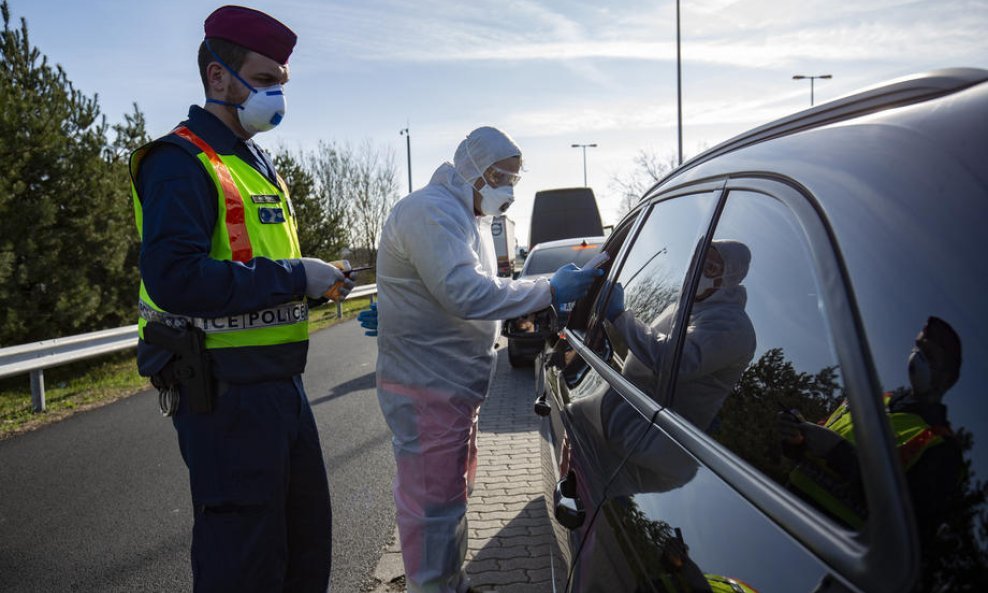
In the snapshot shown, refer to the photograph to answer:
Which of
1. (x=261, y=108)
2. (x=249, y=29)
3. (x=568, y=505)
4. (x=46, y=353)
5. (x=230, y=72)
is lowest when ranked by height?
(x=46, y=353)

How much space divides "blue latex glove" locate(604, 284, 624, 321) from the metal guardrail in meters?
4.78

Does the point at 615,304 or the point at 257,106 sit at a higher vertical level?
the point at 257,106

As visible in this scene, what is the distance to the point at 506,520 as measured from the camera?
4191 mm

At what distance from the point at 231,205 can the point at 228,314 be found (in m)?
0.33

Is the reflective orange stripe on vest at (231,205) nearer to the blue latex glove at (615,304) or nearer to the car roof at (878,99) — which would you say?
the blue latex glove at (615,304)

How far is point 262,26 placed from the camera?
2350mm

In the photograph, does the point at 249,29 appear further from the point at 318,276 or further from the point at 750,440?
the point at 750,440

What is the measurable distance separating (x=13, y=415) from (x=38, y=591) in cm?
520

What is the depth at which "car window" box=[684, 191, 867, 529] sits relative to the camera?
98 centimetres

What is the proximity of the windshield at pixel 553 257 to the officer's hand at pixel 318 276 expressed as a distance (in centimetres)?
849

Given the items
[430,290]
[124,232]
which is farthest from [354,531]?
[124,232]

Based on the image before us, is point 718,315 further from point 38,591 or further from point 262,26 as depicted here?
point 38,591

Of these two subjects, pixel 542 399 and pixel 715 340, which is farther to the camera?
pixel 542 399

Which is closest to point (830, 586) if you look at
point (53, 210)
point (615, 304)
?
point (615, 304)
